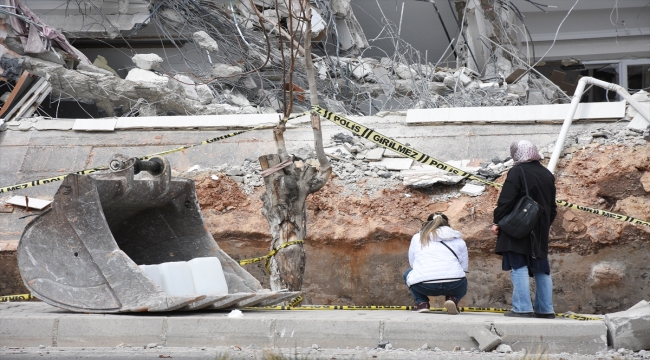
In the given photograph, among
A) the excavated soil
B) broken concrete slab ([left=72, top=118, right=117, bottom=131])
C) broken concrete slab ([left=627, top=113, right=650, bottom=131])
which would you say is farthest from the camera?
broken concrete slab ([left=72, top=118, right=117, bottom=131])

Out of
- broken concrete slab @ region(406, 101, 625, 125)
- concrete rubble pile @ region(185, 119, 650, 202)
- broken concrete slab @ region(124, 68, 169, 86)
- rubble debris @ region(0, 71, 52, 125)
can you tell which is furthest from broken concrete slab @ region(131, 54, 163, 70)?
broken concrete slab @ region(406, 101, 625, 125)

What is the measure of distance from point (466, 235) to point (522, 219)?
2.29m

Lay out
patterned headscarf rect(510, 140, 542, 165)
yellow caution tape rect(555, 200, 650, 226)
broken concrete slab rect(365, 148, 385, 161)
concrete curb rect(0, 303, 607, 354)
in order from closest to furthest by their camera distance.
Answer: concrete curb rect(0, 303, 607, 354) < patterned headscarf rect(510, 140, 542, 165) < yellow caution tape rect(555, 200, 650, 226) < broken concrete slab rect(365, 148, 385, 161)

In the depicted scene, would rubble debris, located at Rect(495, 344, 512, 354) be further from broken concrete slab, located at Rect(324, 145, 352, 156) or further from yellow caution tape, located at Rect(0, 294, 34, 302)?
broken concrete slab, located at Rect(324, 145, 352, 156)

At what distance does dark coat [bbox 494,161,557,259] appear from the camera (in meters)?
6.50

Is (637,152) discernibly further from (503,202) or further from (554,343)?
(554,343)

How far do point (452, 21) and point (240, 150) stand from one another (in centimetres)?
640

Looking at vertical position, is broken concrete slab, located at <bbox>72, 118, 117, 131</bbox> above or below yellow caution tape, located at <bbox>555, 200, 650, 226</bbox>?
above

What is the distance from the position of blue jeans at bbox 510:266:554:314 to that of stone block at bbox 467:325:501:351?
Result: 110cm

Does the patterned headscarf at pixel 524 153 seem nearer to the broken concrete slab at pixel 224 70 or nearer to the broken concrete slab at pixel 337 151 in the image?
the broken concrete slab at pixel 337 151

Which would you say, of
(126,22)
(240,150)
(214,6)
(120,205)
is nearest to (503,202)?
(120,205)

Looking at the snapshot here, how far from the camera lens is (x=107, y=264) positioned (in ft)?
20.0

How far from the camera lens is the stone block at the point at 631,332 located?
5434 mm

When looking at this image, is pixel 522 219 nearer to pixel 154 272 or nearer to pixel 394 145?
pixel 394 145
